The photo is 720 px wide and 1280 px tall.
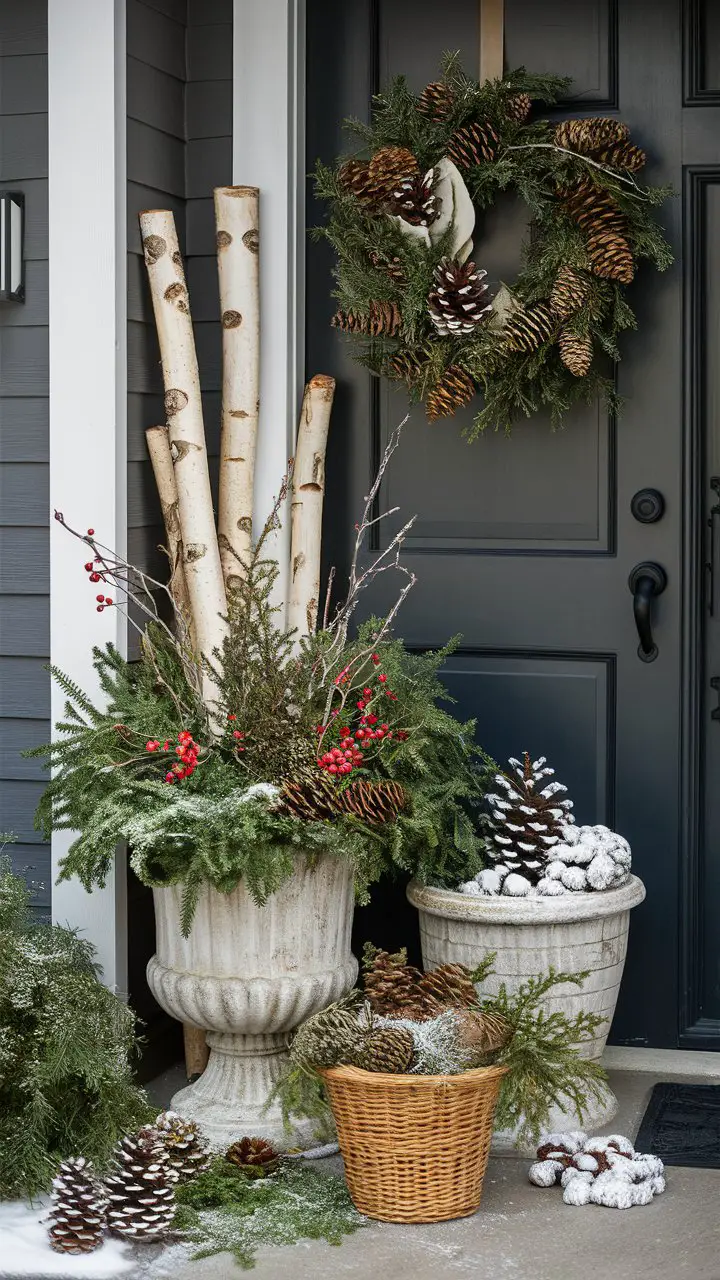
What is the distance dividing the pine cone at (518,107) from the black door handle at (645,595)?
967 mm

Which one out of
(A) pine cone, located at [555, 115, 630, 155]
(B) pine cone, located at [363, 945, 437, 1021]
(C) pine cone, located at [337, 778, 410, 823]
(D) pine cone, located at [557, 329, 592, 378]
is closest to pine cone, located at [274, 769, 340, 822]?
(C) pine cone, located at [337, 778, 410, 823]

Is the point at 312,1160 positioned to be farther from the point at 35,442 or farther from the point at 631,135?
the point at 631,135

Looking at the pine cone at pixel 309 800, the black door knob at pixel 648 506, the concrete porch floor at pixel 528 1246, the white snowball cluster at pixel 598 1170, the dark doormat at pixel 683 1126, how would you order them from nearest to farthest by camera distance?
the concrete porch floor at pixel 528 1246 → the white snowball cluster at pixel 598 1170 → the pine cone at pixel 309 800 → the dark doormat at pixel 683 1126 → the black door knob at pixel 648 506

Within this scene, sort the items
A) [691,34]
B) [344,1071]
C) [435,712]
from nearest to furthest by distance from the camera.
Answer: [344,1071] → [435,712] → [691,34]

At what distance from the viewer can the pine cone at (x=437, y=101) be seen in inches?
125

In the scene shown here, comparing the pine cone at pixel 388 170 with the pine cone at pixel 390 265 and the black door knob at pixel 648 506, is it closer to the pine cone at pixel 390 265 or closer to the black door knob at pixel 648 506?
the pine cone at pixel 390 265

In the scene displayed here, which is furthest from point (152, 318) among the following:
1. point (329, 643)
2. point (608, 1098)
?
point (608, 1098)

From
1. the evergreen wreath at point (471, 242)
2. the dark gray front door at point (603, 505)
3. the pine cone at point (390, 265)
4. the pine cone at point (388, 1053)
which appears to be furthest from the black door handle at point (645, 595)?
the pine cone at point (388, 1053)

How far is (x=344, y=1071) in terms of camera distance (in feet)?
8.05

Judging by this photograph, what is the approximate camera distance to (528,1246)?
96.0 inches

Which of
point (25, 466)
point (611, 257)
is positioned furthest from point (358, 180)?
point (25, 466)

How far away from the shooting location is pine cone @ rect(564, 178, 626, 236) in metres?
3.09

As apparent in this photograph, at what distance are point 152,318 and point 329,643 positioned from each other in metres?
0.78

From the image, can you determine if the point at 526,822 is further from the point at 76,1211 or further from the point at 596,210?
the point at 596,210
